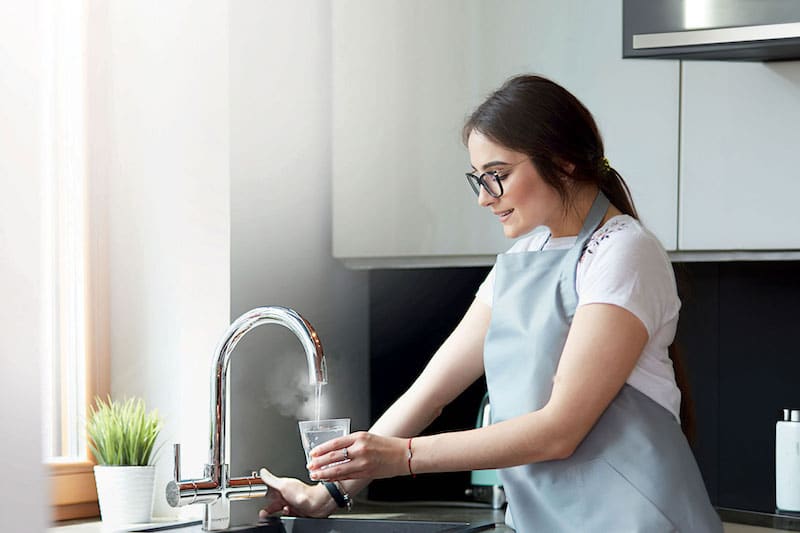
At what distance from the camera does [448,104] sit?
1.99 m

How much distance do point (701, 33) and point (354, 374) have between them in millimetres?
1035

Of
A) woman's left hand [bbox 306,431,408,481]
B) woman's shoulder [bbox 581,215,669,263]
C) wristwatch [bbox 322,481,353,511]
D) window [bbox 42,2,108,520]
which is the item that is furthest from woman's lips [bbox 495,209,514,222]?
window [bbox 42,2,108,520]

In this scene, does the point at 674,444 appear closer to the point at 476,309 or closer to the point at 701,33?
the point at 476,309

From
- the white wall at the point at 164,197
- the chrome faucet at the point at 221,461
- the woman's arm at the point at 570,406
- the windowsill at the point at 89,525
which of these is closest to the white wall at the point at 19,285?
the woman's arm at the point at 570,406

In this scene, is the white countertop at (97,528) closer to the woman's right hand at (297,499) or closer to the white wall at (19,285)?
the woman's right hand at (297,499)

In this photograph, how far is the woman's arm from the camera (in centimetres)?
128

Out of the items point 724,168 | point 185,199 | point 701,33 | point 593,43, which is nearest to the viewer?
point 701,33

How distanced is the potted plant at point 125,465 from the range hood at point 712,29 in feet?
3.48

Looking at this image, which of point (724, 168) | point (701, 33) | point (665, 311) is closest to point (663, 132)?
point (724, 168)

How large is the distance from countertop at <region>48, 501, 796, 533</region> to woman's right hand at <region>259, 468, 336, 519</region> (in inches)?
8.3

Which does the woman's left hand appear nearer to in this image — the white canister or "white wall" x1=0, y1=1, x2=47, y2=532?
the white canister

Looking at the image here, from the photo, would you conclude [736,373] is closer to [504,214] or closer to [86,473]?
[504,214]

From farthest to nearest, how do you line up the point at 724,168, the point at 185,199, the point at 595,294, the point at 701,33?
the point at 185,199 < the point at 724,168 < the point at 701,33 < the point at 595,294

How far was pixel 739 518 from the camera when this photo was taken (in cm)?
188
